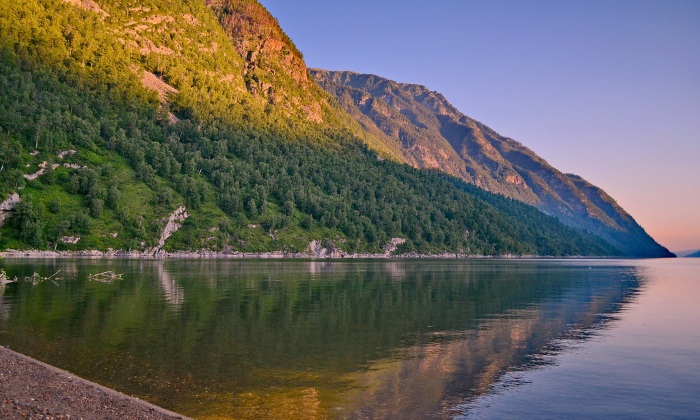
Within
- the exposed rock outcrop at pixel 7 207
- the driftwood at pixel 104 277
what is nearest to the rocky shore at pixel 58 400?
the driftwood at pixel 104 277

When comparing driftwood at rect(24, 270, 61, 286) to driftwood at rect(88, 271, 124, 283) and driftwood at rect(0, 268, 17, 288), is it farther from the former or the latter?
driftwood at rect(88, 271, 124, 283)

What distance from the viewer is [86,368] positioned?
30125 mm

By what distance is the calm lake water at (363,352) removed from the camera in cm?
2592

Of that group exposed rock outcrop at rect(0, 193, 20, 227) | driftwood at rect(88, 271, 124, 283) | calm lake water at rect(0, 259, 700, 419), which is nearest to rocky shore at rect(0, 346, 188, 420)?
calm lake water at rect(0, 259, 700, 419)

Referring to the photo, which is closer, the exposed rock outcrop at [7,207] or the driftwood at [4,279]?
the driftwood at [4,279]

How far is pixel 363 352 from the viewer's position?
1484 inches

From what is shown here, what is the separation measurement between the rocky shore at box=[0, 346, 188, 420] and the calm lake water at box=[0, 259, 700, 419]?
2.61 m

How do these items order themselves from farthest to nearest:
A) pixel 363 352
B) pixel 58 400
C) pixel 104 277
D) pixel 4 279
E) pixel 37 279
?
pixel 104 277 → pixel 37 279 → pixel 4 279 → pixel 363 352 → pixel 58 400

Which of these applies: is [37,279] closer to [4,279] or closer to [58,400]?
[4,279]

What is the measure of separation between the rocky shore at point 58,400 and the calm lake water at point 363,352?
8.57ft

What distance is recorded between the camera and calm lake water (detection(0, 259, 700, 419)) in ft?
85.0

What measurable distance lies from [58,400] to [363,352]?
70.6 feet

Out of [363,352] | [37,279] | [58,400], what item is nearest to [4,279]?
[37,279]

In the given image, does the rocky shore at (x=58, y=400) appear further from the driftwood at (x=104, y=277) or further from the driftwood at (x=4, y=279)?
the driftwood at (x=104, y=277)
